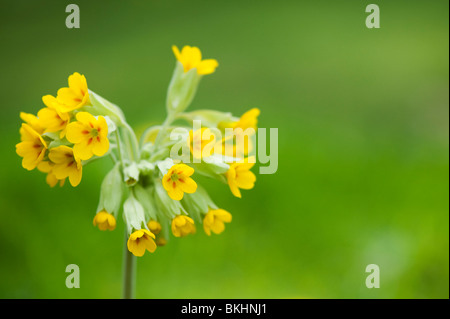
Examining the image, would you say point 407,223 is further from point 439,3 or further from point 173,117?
point 439,3

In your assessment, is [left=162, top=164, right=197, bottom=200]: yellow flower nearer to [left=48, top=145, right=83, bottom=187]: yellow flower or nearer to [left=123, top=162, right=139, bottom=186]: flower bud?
[left=123, top=162, right=139, bottom=186]: flower bud

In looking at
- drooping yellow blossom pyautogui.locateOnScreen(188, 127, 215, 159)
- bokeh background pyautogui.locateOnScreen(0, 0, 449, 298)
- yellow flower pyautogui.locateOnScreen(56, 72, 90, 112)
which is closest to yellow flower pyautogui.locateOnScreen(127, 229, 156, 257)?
drooping yellow blossom pyautogui.locateOnScreen(188, 127, 215, 159)

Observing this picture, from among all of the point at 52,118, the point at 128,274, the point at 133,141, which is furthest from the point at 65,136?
the point at 128,274

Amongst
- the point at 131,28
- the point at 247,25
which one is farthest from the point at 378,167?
the point at 131,28

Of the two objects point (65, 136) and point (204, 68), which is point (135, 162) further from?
point (204, 68)

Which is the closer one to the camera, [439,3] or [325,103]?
[325,103]

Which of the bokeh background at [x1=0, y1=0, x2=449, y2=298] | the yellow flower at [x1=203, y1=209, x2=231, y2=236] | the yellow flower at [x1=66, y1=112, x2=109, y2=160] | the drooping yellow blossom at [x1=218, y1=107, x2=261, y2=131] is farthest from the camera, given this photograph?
the bokeh background at [x1=0, y1=0, x2=449, y2=298]
